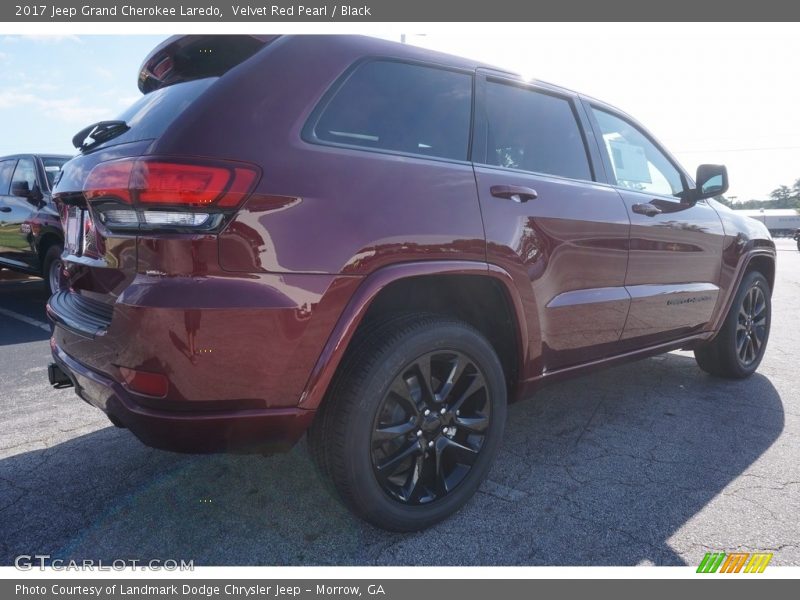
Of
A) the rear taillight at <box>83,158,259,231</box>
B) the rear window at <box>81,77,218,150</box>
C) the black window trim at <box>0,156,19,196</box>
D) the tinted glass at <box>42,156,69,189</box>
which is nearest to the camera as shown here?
the rear taillight at <box>83,158,259,231</box>

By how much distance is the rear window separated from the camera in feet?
5.88

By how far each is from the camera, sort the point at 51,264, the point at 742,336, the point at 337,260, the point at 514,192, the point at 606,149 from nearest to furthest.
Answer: the point at 337,260, the point at 514,192, the point at 606,149, the point at 742,336, the point at 51,264

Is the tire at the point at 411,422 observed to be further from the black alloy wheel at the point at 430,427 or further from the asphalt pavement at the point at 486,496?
the asphalt pavement at the point at 486,496

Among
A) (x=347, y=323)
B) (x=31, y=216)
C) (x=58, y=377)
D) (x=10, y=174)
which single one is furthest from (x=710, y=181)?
(x=10, y=174)

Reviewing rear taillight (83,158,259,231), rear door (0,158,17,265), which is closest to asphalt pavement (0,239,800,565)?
rear taillight (83,158,259,231)

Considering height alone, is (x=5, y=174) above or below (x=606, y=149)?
below

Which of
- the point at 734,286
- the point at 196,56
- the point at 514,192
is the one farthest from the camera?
the point at 734,286

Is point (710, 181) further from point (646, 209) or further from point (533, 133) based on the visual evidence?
point (533, 133)

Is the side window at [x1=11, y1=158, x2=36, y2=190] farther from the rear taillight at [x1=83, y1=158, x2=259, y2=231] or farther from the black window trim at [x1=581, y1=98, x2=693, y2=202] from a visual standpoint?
the black window trim at [x1=581, y1=98, x2=693, y2=202]

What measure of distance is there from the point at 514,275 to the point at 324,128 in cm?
98

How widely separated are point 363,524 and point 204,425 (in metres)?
0.82

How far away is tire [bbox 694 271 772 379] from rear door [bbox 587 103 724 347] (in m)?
0.40

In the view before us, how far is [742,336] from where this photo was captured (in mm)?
4145

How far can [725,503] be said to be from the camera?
236 centimetres
